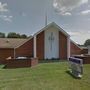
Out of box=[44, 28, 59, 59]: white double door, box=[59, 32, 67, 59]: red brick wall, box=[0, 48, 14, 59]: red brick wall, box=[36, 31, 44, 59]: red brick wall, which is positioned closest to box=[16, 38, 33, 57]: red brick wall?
box=[36, 31, 44, 59]: red brick wall

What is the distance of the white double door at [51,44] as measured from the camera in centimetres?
2939

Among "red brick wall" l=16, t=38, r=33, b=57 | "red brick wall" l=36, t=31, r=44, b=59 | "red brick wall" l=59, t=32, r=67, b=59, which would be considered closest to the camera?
"red brick wall" l=16, t=38, r=33, b=57

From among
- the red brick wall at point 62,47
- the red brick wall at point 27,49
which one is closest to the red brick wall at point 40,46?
the red brick wall at point 27,49

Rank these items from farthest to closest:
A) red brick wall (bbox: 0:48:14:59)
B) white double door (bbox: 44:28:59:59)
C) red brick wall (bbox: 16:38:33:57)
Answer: white double door (bbox: 44:28:59:59), red brick wall (bbox: 16:38:33:57), red brick wall (bbox: 0:48:14:59)

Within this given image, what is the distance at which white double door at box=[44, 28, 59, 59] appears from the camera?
29.4 metres

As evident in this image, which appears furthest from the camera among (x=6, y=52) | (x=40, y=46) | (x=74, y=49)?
(x=74, y=49)

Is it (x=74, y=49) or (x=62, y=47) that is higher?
(x=62, y=47)

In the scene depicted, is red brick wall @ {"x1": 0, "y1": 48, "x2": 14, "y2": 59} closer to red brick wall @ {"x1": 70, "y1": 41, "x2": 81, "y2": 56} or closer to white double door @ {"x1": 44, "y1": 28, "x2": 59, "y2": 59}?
white double door @ {"x1": 44, "y1": 28, "x2": 59, "y2": 59}

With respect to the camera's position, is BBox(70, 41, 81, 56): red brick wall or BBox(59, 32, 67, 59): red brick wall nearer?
BBox(59, 32, 67, 59): red brick wall

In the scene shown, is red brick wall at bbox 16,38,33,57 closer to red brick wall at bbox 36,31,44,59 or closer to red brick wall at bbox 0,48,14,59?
red brick wall at bbox 36,31,44,59

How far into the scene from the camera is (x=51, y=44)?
1165 inches

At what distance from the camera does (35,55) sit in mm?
28750

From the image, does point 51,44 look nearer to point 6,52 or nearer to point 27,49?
point 27,49

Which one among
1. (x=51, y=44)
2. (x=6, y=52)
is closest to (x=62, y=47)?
(x=51, y=44)
